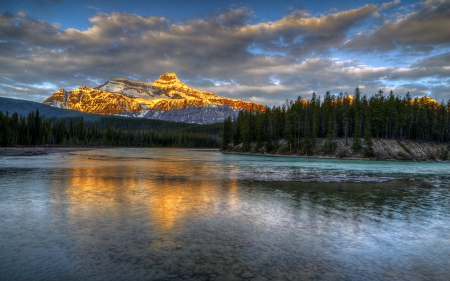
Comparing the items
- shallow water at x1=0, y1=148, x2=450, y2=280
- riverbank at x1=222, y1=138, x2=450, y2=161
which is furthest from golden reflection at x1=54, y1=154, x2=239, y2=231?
riverbank at x1=222, y1=138, x2=450, y2=161

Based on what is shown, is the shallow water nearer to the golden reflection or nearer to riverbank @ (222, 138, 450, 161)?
the golden reflection

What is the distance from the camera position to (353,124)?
5133 inches

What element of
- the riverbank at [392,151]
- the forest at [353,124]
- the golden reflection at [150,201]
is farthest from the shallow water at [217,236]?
the forest at [353,124]

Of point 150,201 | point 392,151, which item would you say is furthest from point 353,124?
point 150,201

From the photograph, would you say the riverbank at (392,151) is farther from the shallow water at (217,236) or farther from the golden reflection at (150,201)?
the golden reflection at (150,201)

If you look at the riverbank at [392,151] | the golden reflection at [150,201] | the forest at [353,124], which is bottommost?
the golden reflection at [150,201]

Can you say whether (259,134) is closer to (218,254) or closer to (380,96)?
(380,96)

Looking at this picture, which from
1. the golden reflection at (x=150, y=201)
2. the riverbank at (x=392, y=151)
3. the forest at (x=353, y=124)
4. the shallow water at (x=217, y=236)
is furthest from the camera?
the forest at (x=353, y=124)

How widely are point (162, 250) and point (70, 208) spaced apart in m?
11.1

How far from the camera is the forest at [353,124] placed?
396 feet

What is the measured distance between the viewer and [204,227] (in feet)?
52.8

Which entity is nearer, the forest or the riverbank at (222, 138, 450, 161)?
the riverbank at (222, 138, 450, 161)

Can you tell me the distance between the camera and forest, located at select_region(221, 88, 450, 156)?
396ft

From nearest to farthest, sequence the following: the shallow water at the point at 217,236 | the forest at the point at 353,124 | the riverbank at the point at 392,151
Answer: the shallow water at the point at 217,236 < the riverbank at the point at 392,151 < the forest at the point at 353,124
